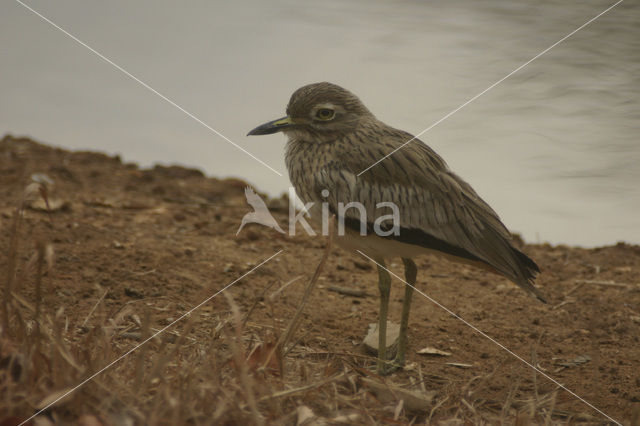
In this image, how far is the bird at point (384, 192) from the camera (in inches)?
121

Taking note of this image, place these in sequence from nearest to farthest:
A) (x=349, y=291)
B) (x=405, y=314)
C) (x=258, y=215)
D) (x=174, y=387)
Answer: (x=174, y=387) → (x=405, y=314) → (x=349, y=291) → (x=258, y=215)

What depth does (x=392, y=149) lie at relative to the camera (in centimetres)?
322

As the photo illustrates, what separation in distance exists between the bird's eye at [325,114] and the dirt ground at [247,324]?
2.82 feet

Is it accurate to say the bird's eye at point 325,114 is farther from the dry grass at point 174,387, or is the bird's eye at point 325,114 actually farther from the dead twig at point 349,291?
the dead twig at point 349,291

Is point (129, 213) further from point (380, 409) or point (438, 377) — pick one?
point (380, 409)

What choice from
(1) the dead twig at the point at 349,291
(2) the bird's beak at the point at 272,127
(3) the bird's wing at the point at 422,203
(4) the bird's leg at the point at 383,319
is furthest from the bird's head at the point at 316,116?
(1) the dead twig at the point at 349,291

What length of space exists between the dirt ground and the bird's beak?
0.76 metres

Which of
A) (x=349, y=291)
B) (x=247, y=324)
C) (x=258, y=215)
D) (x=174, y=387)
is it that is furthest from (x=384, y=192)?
(x=258, y=215)

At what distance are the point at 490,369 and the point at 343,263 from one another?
1721 millimetres

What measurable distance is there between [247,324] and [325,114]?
3.70 feet

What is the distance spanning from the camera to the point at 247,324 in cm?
327

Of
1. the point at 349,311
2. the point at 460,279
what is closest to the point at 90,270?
the point at 349,311

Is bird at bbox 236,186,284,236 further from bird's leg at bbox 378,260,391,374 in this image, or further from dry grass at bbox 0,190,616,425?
dry grass at bbox 0,190,616,425

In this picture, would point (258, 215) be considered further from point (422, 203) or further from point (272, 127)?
point (422, 203)
